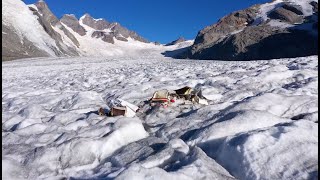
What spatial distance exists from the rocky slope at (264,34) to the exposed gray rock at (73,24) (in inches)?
2475

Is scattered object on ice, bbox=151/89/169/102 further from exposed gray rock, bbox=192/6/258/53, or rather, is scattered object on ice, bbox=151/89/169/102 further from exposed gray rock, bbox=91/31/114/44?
exposed gray rock, bbox=91/31/114/44

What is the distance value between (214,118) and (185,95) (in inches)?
60.0

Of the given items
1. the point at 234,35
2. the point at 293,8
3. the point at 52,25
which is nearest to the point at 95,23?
the point at 52,25

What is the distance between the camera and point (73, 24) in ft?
418

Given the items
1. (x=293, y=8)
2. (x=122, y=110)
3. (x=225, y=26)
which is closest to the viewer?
(x=122, y=110)

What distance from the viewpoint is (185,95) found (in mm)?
7090

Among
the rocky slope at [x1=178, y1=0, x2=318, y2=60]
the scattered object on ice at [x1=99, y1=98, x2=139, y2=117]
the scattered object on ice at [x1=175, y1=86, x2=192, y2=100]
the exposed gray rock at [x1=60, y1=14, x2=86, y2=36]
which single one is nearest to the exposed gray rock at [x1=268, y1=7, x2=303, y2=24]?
the rocky slope at [x1=178, y1=0, x2=318, y2=60]

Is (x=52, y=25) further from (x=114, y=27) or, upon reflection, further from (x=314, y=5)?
(x=314, y=5)

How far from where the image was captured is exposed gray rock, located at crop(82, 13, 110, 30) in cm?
14288

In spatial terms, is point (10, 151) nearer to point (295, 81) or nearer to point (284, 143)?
point (284, 143)

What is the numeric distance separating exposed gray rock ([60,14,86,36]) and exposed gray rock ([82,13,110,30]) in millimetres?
9014

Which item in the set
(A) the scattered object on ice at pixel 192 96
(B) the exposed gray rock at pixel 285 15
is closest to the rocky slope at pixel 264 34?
(B) the exposed gray rock at pixel 285 15

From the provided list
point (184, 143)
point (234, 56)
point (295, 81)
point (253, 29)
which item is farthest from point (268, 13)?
point (184, 143)

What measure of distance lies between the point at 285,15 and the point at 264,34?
1350cm
